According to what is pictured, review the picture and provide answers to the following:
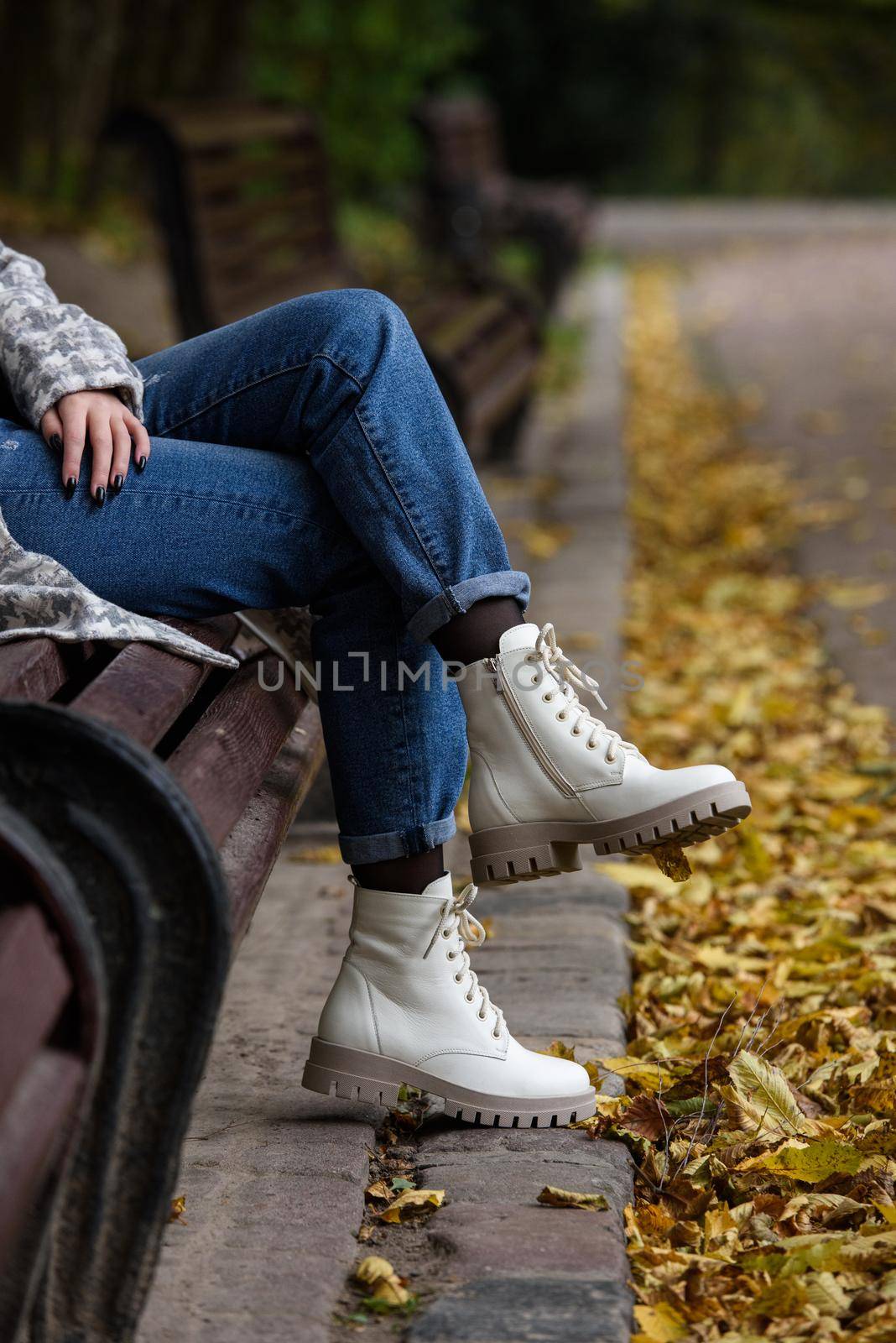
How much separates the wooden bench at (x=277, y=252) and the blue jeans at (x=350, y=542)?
7.65 feet

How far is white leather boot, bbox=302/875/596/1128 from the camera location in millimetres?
1820

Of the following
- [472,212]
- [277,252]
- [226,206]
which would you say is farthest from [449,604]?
[472,212]

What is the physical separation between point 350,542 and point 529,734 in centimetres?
31

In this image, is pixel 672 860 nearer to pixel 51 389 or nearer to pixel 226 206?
pixel 51 389

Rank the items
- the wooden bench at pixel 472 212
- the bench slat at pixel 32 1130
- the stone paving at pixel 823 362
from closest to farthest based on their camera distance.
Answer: the bench slat at pixel 32 1130 < the stone paving at pixel 823 362 < the wooden bench at pixel 472 212

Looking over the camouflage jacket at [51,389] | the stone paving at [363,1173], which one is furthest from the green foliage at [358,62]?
the camouflage jacket at [51,389]

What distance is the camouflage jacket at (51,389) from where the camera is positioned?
167 centimetres

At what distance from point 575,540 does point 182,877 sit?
154 inches

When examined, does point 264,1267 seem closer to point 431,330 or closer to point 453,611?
point 453,611

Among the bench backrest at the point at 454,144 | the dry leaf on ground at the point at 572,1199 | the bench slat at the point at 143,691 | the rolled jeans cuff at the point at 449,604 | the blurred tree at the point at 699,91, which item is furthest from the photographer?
the blurred tree at the point at 699,91

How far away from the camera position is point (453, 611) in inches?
69.3

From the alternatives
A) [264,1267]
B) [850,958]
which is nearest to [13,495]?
A: [264,1267]

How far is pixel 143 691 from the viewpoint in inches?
58.8

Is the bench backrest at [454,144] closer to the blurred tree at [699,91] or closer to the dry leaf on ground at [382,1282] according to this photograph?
the dry leaf on ground at [382,1282]
